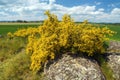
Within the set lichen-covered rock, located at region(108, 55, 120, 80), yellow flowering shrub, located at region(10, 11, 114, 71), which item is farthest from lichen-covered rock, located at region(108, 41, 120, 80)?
yellow flowering shrub, located at region(10, 11, 114, 71)

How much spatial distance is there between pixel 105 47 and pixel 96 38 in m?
1.35

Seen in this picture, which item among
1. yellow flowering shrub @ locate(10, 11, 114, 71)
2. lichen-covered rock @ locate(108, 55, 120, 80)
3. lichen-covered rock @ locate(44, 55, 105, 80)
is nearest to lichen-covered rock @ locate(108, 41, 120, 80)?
lichen-covered rock @ locate(108, 55, 120, 80)

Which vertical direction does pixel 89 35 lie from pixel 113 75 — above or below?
above

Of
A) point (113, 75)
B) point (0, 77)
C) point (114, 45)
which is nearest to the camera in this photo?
point (113, 75)

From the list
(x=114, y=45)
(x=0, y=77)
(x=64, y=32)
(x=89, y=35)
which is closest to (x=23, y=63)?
(x=0, y=77)

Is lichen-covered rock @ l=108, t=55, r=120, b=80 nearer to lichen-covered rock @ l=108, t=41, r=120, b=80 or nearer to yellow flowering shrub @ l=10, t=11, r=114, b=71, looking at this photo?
lichen-covered rock @ l=108, t=41, r=120, b=80

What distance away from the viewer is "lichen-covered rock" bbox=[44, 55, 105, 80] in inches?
403

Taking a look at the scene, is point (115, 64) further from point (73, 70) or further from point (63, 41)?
point (63, 41)

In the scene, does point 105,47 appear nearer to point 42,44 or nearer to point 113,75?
point 113,75

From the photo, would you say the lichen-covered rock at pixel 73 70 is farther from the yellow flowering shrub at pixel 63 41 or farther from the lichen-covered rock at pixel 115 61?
the lichen-covered rock at pixel 115 61

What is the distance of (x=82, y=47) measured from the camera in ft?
36.9

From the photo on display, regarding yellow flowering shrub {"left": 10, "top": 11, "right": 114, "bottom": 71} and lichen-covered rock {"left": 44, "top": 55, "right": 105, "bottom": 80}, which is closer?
lichen-covered rock {"left": 44, "top": 55, "right": 105, "bottom": 80}

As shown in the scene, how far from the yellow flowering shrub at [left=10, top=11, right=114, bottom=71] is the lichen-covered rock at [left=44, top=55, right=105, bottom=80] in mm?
415

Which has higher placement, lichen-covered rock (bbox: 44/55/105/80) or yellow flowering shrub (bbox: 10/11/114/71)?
yellow flowering shrub (bbox: 10/11/114/71)
